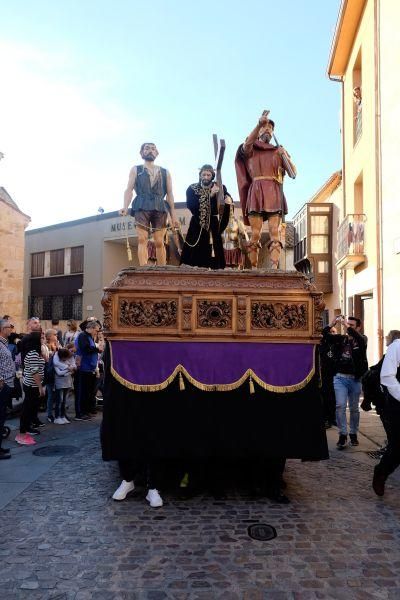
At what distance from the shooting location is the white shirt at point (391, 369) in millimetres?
4547

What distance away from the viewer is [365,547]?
3.63 metres

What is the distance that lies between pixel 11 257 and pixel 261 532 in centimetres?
1679

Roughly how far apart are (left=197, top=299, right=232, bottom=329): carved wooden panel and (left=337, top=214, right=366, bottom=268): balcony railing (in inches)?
383

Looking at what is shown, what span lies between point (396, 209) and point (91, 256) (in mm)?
22414

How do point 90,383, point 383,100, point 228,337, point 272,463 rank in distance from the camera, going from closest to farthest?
point 228,337, point 272,463, point 90,383, point 383,100

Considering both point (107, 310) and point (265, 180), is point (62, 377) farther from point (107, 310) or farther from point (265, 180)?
point (265, 180)

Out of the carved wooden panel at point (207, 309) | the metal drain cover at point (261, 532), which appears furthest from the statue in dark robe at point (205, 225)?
the metal drain cover at point (261, 532)

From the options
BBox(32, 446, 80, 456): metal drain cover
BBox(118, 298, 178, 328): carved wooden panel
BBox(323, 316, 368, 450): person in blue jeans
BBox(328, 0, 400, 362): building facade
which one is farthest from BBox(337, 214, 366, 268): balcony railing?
BBox(118, 298, 178, 328): carved wooden panel

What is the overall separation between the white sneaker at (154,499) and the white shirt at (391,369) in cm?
259

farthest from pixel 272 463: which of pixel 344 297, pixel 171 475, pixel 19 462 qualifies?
pixel 344 297

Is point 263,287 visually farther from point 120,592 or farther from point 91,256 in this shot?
point 91,256

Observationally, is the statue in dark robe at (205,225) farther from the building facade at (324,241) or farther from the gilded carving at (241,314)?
the building facade at (324,241)

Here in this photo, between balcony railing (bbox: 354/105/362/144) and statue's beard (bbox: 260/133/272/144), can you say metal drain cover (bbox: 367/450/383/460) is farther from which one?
balcony railing (bbox: 354/105/362/144)

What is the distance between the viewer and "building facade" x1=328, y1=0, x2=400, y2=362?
10883 millimetres
